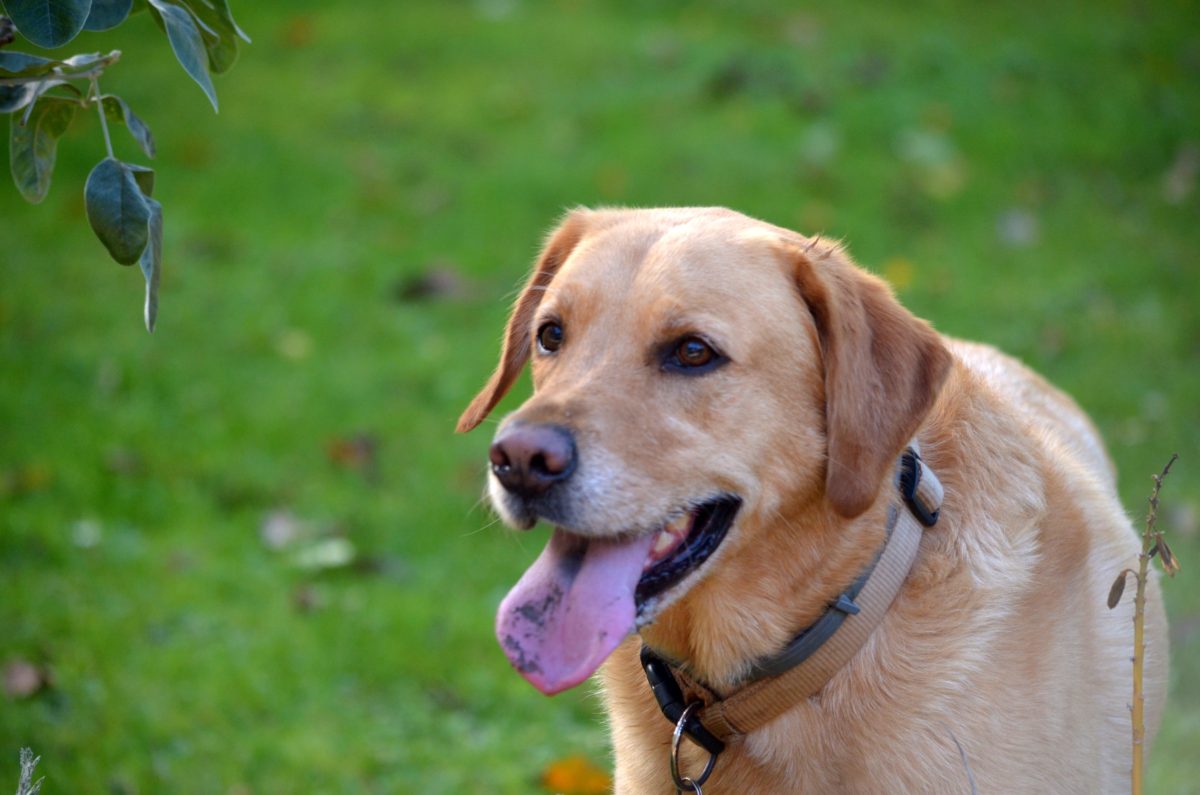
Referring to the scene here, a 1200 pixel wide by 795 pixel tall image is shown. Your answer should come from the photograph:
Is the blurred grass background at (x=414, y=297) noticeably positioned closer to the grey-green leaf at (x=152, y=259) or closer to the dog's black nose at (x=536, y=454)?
the dog's black nose at (x=536, y=454)

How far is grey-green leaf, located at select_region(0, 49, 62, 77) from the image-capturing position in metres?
2.39

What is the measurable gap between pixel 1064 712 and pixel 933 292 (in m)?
4.78

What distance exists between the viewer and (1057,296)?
7219 millimetres

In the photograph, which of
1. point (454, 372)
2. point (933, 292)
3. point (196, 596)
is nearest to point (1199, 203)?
point (933, 292)

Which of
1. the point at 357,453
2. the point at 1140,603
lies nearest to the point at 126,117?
the point at 1140,603

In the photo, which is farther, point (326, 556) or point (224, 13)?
point (326, 556)

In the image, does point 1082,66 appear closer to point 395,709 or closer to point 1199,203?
point 1199,203

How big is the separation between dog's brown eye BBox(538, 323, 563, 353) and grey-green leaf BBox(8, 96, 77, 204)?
1.18 m

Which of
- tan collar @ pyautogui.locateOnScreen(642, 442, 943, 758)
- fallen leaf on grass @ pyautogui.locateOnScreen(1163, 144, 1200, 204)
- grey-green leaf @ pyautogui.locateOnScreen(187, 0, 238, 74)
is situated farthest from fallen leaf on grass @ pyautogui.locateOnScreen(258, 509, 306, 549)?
fallen leaf on grass @ pyautogui.locateOnScreen(1163, 144, 1200, 204)

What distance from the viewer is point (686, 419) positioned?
8.79ft

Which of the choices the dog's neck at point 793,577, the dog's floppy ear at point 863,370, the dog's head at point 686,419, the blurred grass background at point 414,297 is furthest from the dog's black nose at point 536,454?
the blurred grass background at point 414,297

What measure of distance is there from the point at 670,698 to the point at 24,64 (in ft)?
6.35

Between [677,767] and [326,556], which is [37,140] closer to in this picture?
[677,767]

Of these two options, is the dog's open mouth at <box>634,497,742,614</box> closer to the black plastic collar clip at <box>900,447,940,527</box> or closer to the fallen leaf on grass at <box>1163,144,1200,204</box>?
the black plastic collar clip at <box>900,447,940,527</box>
